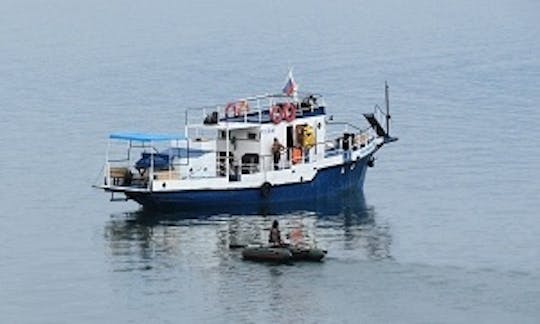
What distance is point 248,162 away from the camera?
8394 centimetres

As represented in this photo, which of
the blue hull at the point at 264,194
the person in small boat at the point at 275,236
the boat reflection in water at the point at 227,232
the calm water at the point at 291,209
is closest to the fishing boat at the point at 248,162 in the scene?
the blue hull at the point at 264,194

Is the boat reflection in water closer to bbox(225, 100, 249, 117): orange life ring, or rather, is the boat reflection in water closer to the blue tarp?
the blue tarp

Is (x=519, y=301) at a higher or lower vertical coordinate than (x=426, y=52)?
lower

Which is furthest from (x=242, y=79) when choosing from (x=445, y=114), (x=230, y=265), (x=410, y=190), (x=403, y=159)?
(x=230, y=265)

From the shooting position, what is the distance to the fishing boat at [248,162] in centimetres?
8069

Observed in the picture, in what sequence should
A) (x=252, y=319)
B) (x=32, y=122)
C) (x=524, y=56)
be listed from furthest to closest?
(x=524, y=56)
(x=32, y=122)
(x=252, y=319)

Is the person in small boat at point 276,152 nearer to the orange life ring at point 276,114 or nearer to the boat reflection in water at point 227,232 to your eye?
the orange life ring at point 276,114

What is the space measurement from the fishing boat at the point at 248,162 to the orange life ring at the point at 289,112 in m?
0.05

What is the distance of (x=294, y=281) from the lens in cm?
6875

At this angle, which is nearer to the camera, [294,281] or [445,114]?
[294,281]

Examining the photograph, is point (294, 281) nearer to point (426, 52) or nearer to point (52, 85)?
point (52, 85)

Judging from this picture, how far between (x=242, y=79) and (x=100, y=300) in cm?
6835

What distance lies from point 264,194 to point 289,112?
190 inches

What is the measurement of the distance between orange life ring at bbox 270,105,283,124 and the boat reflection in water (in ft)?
13.1
